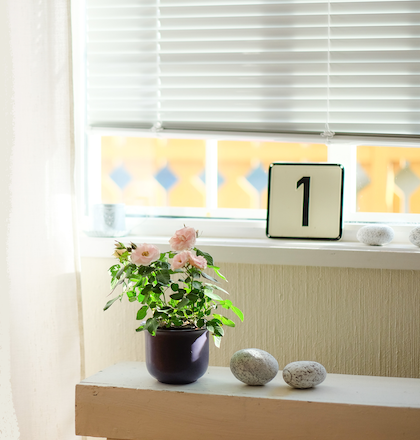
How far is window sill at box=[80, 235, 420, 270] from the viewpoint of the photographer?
1.26 metres

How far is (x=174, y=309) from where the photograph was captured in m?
1.08

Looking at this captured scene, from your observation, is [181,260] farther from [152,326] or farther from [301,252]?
[301,252]

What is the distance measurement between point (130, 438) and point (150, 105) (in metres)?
0.94

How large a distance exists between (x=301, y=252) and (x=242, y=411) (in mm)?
468

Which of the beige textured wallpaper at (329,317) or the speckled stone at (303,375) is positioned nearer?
the speckled stone at (303,375)

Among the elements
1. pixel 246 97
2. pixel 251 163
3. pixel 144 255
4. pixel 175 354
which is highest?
pixel 246 97

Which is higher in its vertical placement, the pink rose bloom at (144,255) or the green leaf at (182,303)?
the pink rose bloom at (144,255)

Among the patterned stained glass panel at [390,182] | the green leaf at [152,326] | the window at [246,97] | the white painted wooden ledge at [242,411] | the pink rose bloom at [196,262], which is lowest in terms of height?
the white painted wooden ledge at [242,411]

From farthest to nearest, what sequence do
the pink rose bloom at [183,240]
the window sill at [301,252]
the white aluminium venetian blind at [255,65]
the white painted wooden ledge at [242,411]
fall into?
the white aluminium venetian blind at [255,65] < the window sill at [301,252] < the pink rose bloom at [183,240] < the white painted wooden ledge at [242,411]

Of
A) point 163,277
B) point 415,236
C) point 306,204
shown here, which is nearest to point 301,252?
point 306,204

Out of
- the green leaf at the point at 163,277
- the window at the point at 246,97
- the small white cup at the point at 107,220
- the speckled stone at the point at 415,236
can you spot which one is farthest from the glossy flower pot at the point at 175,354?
the speckled stone at the point at 415,236

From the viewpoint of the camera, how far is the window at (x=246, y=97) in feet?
4.51

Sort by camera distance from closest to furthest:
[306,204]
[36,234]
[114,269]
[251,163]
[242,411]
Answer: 1. [242,411]
2. [114,269]
3. [36,234]
4. [306,204]
5. [251,163]

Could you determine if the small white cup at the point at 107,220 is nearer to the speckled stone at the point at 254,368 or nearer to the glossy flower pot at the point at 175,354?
the glossy flower pot at the point at 175,354
